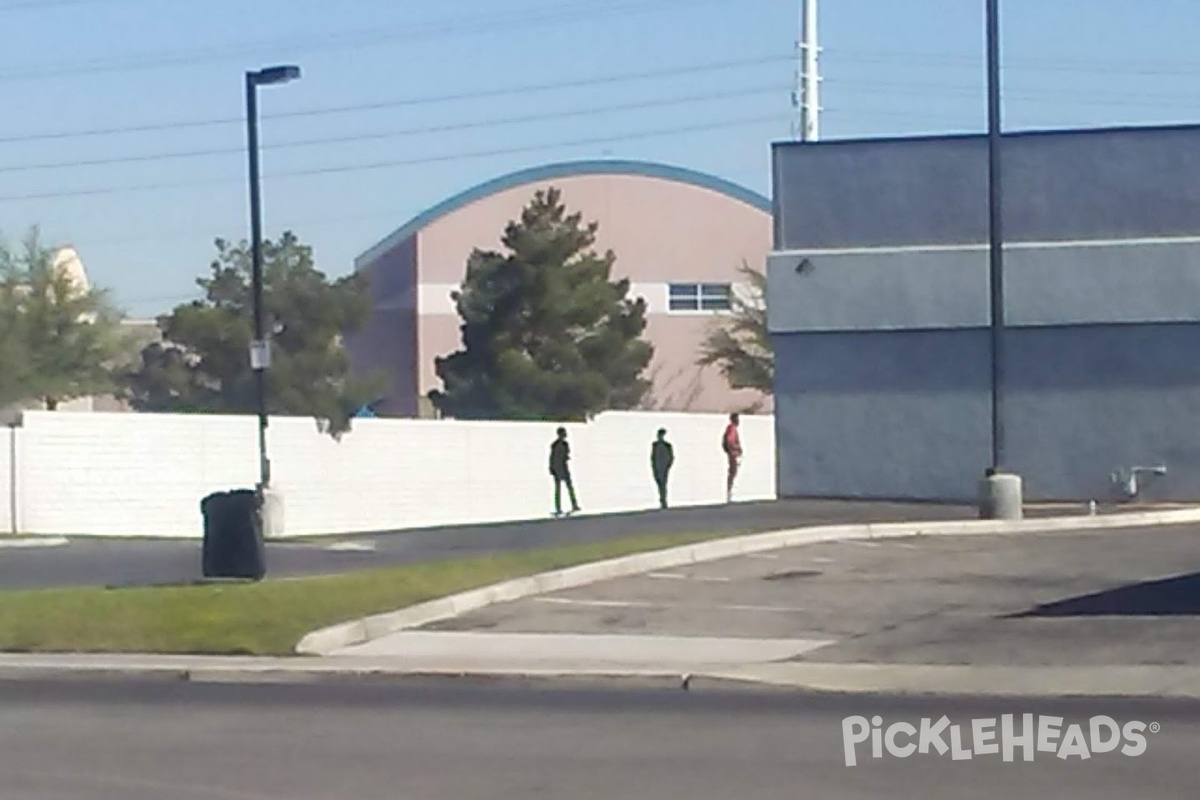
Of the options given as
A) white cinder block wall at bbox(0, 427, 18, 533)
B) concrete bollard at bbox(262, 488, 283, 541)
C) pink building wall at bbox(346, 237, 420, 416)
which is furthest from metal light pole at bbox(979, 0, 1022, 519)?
pink building wall at bbox(346, 237, 420, 416)

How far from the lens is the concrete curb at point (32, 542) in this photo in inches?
1270

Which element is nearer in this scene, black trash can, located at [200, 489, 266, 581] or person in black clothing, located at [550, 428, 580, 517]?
black trash can, located at [200, 489, 266, 581]

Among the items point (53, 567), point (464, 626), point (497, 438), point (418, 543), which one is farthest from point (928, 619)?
point (497, 438)

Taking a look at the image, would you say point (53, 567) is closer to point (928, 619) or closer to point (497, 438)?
point (928, 619)

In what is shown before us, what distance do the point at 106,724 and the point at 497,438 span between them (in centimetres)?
3493

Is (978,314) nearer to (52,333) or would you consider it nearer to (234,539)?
(234,539)

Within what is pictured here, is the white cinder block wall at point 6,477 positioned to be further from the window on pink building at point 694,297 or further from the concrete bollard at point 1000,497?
the window on pink building at point 694,297

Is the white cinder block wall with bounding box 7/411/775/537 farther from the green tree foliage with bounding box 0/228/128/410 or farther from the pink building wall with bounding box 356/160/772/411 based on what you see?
the pink building wall with bounding box 356/160/772/411

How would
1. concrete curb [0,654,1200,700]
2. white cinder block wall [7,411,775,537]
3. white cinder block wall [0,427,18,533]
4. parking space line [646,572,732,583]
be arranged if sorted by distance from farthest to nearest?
white cinder block wall [7,411,775,537]
white cinder block wall [0,427,18,533]
parking space line [646,572,732,583]
concrete curb [0,654,1200,700]

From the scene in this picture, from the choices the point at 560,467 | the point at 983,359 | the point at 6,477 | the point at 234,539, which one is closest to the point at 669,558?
the point at 234,539

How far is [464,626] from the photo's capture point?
66.0ft

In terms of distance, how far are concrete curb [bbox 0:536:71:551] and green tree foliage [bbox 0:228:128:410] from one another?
67.4ft

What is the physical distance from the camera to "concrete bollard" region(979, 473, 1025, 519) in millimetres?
29922

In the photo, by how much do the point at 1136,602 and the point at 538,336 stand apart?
47.5 meters
